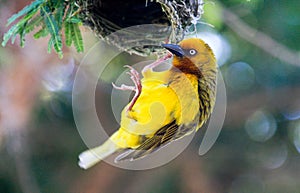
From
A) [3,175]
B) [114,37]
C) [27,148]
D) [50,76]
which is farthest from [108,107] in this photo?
[114,37]

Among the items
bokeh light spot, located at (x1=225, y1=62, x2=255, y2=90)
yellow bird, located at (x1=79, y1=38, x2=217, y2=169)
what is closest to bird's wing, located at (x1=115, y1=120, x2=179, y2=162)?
yellow bird, located at (x1=79, y1=38, x2=217, y2=169)

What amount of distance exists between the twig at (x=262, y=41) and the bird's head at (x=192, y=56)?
148 centimetres

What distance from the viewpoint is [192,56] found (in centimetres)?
96

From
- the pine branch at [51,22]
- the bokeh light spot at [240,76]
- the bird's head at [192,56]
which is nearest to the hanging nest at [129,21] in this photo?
the pine branch at [51,22]

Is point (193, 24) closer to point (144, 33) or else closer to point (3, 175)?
point (144, 33)

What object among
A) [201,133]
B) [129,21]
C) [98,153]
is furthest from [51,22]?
[201,133]

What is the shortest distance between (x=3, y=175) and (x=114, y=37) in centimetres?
194

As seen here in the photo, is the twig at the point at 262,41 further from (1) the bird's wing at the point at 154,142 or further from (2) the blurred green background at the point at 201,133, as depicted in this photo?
(1) the bird's wing at the point at 154,142

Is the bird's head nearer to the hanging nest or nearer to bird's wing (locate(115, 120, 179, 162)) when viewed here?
bird's wing (locate(115, 120, 179, 162))

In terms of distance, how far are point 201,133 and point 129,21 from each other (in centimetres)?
145

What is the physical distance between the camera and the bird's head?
0.95 metres

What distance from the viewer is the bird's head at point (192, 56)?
95 cm

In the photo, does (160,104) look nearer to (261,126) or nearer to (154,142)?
(154,142)

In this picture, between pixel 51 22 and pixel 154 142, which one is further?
pixel 51 22
